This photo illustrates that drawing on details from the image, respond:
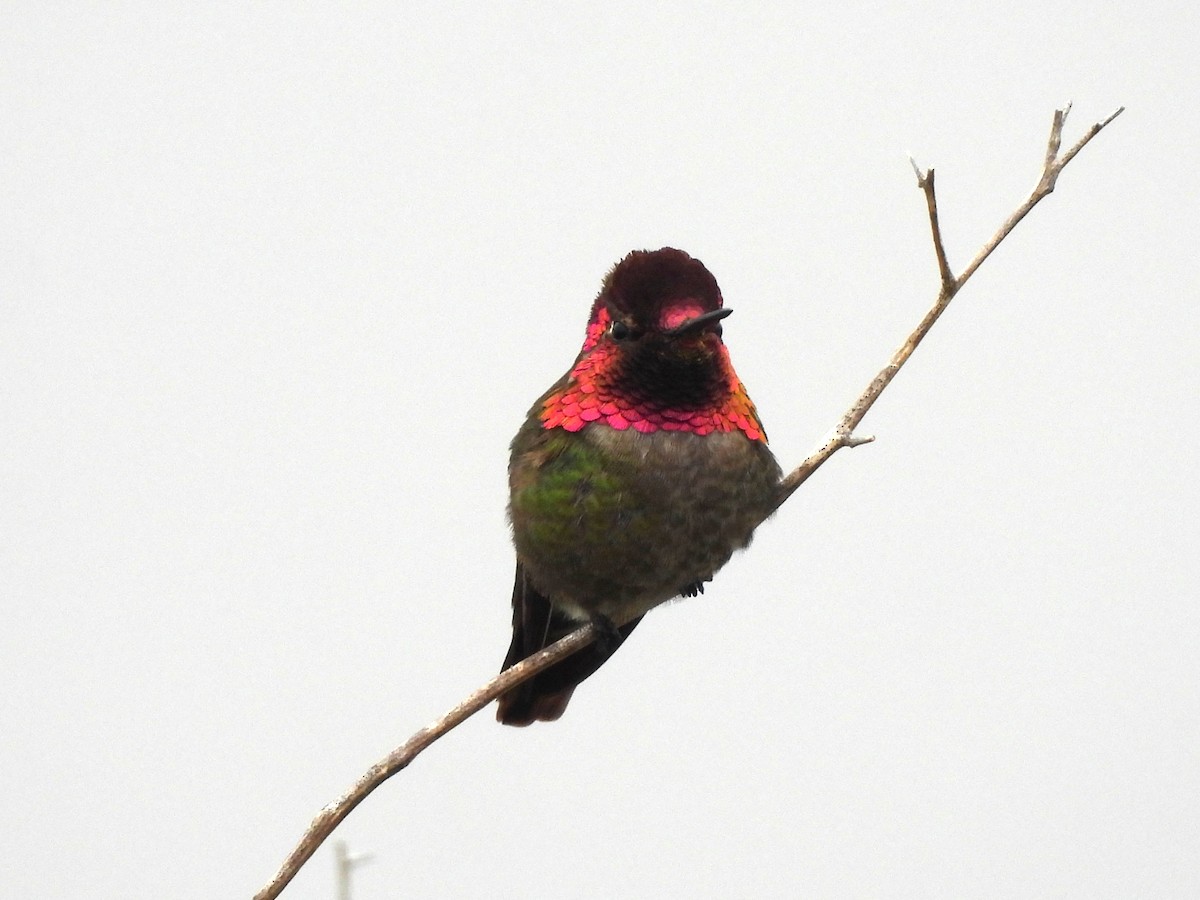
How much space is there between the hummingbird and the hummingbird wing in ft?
0.78

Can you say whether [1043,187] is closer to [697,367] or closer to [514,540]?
[697,367]

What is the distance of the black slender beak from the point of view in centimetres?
208

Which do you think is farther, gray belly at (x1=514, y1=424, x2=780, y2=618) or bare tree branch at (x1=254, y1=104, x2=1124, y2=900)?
gray belly at (x1=514, y1=424, x2=780, y2=618)

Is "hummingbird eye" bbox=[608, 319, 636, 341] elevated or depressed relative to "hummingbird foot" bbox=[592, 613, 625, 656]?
elevated

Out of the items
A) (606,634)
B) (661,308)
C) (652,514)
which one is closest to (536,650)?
(606,634)

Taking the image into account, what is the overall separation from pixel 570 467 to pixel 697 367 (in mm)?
300

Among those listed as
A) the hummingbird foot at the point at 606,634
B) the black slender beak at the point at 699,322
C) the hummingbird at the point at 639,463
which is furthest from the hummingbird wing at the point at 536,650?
the black slender beak at the point at 699,322

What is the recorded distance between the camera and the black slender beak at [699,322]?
2.08 metres

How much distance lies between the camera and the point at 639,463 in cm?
236

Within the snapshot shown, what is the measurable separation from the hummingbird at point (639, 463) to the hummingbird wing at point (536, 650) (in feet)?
0.78


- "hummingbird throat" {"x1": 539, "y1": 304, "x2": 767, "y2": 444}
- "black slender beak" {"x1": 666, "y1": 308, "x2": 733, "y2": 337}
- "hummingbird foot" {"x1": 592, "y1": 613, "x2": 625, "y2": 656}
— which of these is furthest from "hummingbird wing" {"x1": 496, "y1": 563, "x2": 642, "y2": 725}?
"black slender beak" {"x1": 666, "y1": 308, "x2": 733, "y2": 337}

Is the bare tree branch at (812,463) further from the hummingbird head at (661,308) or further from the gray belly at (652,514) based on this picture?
the hummingbird head at (661,308)

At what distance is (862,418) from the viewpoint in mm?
2355

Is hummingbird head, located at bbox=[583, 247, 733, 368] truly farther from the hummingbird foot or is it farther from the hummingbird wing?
the hummingbird wing
